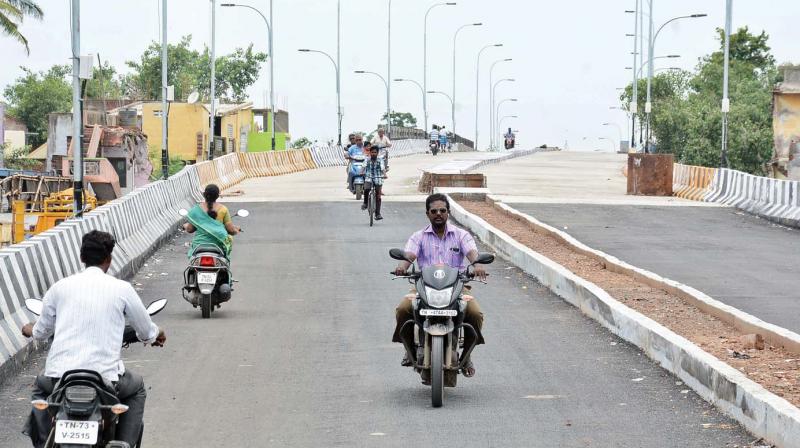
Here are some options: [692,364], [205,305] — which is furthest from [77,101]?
[692,364]

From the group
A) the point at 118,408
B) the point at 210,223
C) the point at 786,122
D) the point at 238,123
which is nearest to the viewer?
the point at 118,408

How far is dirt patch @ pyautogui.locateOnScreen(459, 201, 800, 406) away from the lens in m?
10.6

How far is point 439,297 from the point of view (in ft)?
32.9

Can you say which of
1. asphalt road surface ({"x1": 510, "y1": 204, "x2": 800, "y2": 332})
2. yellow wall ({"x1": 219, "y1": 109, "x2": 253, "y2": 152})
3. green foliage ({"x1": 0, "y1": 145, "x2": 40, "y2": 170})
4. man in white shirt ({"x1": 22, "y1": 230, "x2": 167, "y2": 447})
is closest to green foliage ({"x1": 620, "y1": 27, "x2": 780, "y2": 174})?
yellow wall ({"x1": 219, "y1": 109, "x2": 253, "y2": 152})

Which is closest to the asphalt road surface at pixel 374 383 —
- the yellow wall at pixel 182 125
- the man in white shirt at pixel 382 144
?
the man in white shirt at pixel 382 144

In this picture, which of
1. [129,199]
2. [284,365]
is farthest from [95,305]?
[129,199]

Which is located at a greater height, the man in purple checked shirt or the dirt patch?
the man in purple checked shirt

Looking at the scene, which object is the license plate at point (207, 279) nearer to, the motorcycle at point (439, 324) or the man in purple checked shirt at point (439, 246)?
the man in purple checked shirt at point (439, 246)

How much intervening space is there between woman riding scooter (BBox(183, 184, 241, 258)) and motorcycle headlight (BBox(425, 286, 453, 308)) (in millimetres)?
5887

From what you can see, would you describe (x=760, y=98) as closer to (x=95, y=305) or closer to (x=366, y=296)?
(x=366, y=296)

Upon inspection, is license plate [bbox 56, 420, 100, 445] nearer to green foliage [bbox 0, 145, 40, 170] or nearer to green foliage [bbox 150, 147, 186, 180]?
green foliage [bbox 0, 145, 40, 170]

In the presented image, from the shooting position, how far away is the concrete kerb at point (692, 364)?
344 inches

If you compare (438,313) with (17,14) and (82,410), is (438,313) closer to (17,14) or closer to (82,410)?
(82,410)

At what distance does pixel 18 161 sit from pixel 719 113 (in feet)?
132
